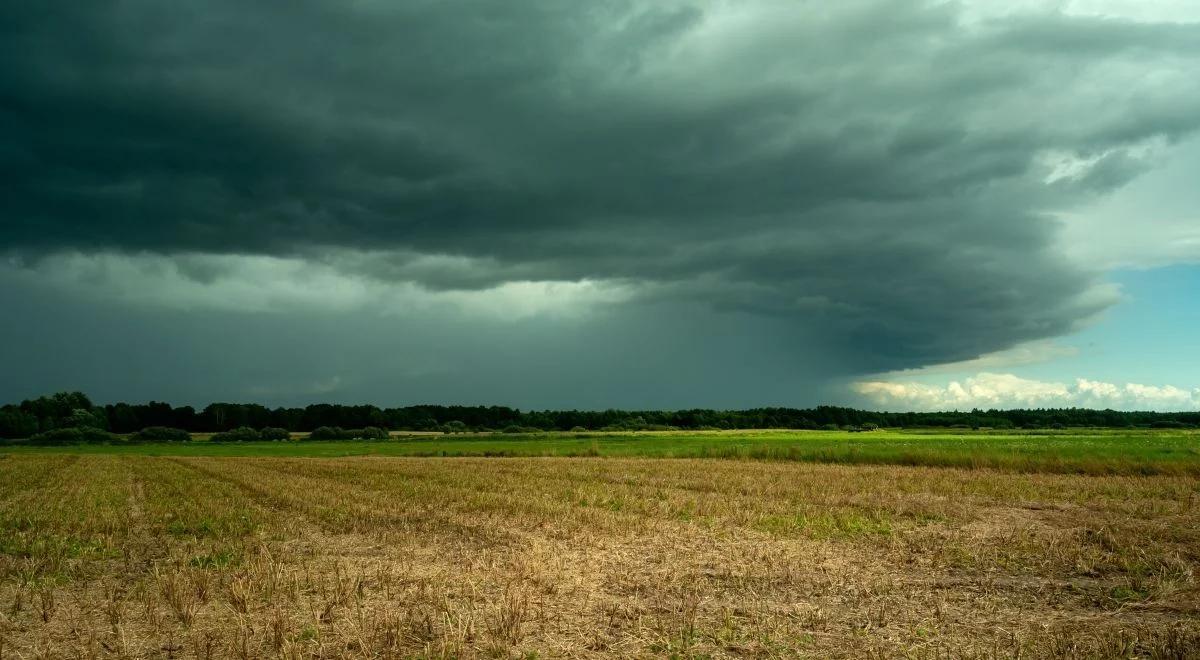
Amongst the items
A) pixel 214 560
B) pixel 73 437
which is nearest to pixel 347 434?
pixel 73 437

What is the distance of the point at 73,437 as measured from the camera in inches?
4291

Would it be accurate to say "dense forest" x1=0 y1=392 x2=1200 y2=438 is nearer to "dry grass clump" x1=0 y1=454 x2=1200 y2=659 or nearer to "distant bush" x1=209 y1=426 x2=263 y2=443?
"distant bush" x1=209 y1=426 x2=263 y2=443

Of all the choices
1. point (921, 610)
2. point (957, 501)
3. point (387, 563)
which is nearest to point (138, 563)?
point (387, 563)

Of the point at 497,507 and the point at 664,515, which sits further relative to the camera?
the point at 497,507

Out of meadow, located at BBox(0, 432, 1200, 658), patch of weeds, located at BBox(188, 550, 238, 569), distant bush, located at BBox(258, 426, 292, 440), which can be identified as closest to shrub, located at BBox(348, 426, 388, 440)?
distant bush, located at BBox(258, 426, 292, 440)

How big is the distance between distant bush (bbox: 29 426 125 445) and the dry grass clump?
100 meters

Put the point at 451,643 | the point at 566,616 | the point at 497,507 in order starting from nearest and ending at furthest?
the point at 451,643
the point at 566,616
the point at 497,507

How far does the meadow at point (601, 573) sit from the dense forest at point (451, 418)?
407 feet

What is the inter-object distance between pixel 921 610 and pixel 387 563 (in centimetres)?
921

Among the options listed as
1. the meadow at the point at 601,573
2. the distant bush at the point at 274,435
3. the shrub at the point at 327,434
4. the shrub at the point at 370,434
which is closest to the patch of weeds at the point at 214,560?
the meadow at the point at 601,573

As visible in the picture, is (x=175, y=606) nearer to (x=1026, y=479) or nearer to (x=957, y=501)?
(x=957, y=501)

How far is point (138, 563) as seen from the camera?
559 inches

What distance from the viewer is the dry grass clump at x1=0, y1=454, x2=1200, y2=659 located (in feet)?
29.9

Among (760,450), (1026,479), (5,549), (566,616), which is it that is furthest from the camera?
(760,450)
